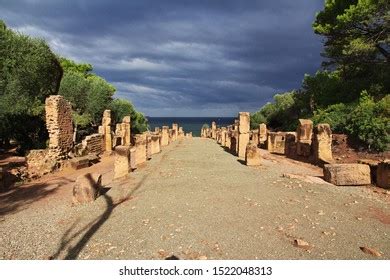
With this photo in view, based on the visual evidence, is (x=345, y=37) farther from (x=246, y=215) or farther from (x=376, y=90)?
(x=246, y=215)

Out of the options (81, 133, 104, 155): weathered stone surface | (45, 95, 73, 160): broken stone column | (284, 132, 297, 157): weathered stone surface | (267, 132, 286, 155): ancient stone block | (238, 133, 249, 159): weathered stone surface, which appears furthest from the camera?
(267, 132, 286, 155): ancient stone block

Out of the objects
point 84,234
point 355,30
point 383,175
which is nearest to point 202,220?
point 84,234

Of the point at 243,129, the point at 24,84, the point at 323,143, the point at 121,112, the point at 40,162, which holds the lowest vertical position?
the point at 40,162

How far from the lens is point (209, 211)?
27.3 ft

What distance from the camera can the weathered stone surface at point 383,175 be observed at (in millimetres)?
10922

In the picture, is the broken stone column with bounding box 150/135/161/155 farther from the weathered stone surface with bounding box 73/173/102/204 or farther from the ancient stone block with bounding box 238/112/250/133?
the weathered stone surface with bounding box 73/173/102/204

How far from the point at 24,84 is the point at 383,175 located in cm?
2050

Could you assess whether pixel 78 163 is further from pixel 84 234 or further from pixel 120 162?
pixel 84 234

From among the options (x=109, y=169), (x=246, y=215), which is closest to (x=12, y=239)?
(x=246, y=215)

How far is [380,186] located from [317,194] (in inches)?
100

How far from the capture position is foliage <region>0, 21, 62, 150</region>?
68.8 ft

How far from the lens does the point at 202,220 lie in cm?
768

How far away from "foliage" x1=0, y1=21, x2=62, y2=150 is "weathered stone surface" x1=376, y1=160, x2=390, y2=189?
19111 mm

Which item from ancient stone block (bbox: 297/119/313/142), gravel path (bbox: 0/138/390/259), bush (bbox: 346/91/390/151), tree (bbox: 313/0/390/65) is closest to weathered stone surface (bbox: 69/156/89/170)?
gravel path (bbox: 0/138/390/259)
